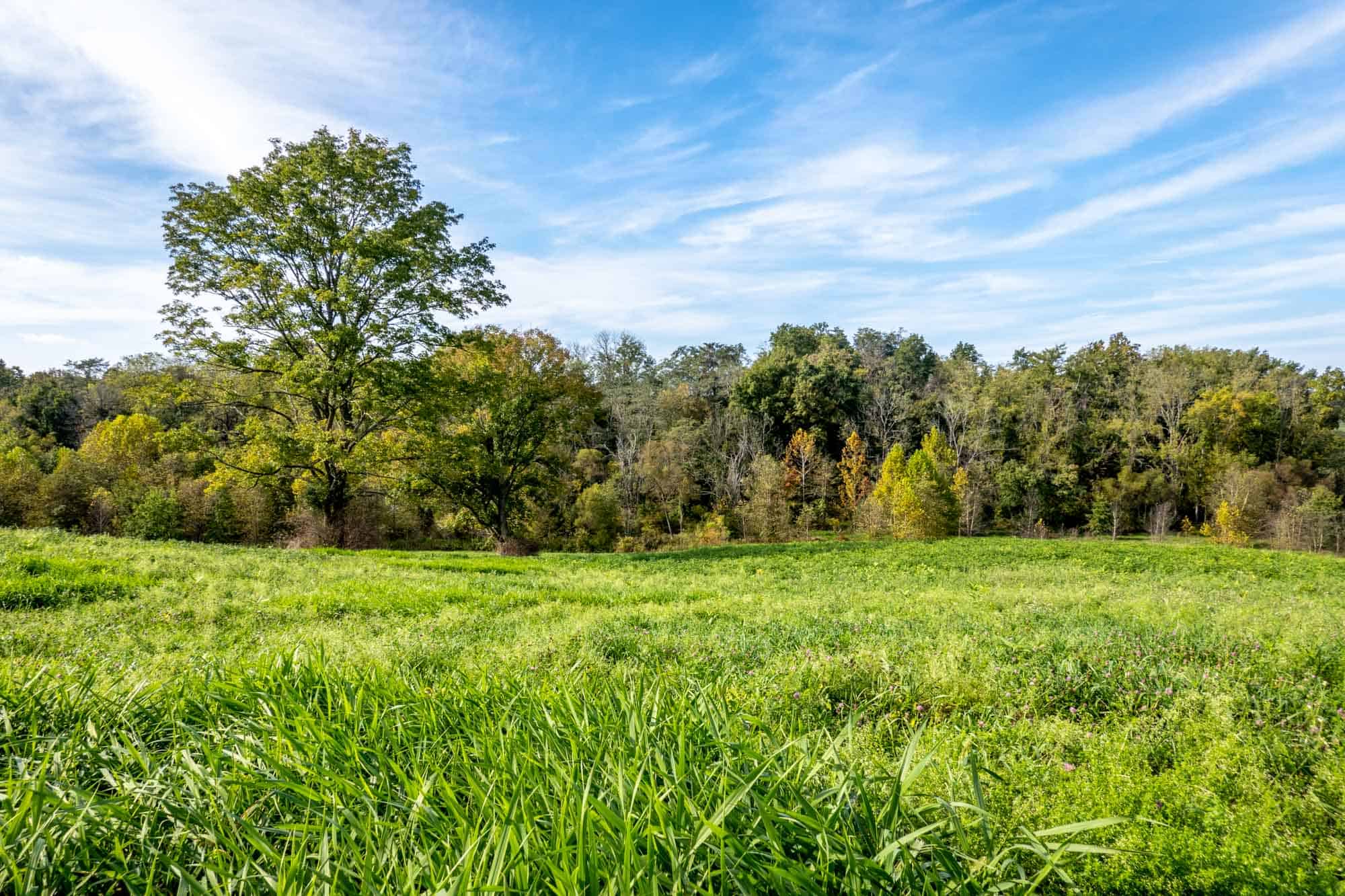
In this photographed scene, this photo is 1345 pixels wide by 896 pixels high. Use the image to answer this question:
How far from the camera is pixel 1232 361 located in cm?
5006

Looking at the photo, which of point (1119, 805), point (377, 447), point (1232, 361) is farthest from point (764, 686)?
point (1232, 361)

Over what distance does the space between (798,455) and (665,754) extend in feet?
140

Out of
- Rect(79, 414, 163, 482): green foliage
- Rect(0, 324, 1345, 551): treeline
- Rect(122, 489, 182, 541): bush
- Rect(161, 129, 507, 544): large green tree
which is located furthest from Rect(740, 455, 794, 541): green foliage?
Rect(79, 414, 163, 482): green foliage

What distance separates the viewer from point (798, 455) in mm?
43688

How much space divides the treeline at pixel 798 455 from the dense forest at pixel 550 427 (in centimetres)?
18

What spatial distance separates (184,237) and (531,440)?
14.0 meters

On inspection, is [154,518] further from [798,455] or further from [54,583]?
[798,455]

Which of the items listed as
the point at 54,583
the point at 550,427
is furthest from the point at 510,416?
the point at 54,583

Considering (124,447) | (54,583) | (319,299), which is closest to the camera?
(54,583)

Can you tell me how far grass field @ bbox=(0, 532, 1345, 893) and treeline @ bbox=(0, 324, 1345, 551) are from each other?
1911 centimetres

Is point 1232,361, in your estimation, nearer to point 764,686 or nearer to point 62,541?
point 764,686

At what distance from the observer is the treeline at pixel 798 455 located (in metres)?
28.8

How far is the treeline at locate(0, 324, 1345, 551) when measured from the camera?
28.8 meters

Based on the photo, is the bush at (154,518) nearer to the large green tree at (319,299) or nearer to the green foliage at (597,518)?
the large green tree at (319,299)
